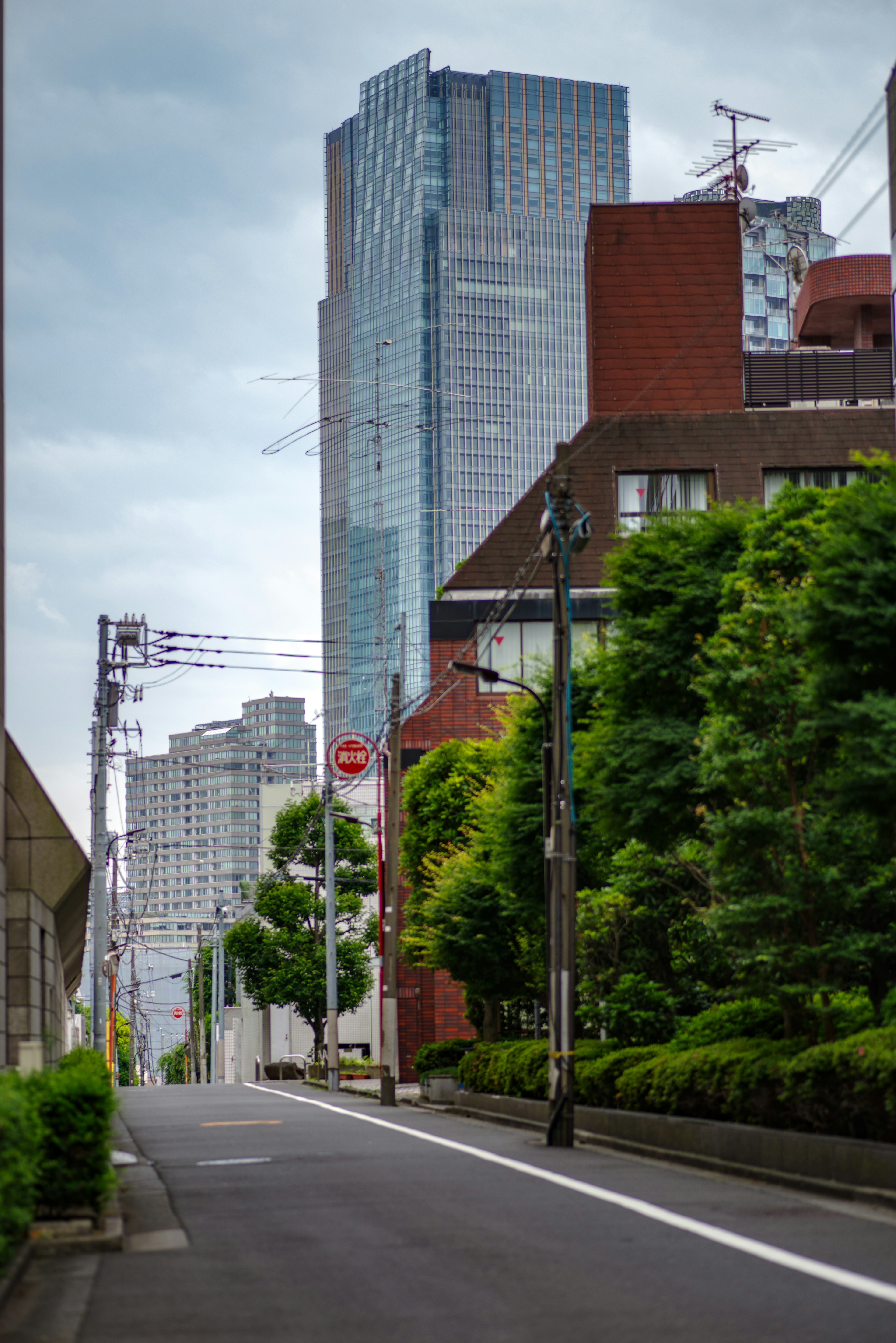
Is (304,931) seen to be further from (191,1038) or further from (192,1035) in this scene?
(191,1038)

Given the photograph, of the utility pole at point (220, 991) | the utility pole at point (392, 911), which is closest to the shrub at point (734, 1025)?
the utility pole at point (392, 911)

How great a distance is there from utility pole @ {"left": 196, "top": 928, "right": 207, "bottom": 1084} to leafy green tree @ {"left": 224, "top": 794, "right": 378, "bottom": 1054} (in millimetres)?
28171

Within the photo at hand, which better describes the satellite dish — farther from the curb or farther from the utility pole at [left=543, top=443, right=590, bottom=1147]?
the curb

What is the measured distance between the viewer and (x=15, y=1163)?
9.50 meters

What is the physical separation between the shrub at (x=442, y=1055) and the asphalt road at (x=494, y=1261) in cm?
2404

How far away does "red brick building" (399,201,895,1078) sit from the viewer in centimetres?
4903

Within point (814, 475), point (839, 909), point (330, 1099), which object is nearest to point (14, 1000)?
point (839, 909)

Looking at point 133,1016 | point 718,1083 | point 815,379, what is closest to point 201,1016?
point 133,1016

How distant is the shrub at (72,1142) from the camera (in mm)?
12000

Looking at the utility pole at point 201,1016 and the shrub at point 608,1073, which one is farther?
the utility pole at point 201,1016

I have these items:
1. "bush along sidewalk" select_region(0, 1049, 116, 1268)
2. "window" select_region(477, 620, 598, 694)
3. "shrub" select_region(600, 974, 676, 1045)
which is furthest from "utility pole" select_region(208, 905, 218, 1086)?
"bush along sidewalk" select_region(0, 1049, 116, 1268)

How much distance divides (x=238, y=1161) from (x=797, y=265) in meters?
57.9

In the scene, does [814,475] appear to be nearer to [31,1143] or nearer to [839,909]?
[839,909]

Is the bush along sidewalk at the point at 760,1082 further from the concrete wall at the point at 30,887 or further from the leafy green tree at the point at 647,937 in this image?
the concrete wall at the point at 30,887
